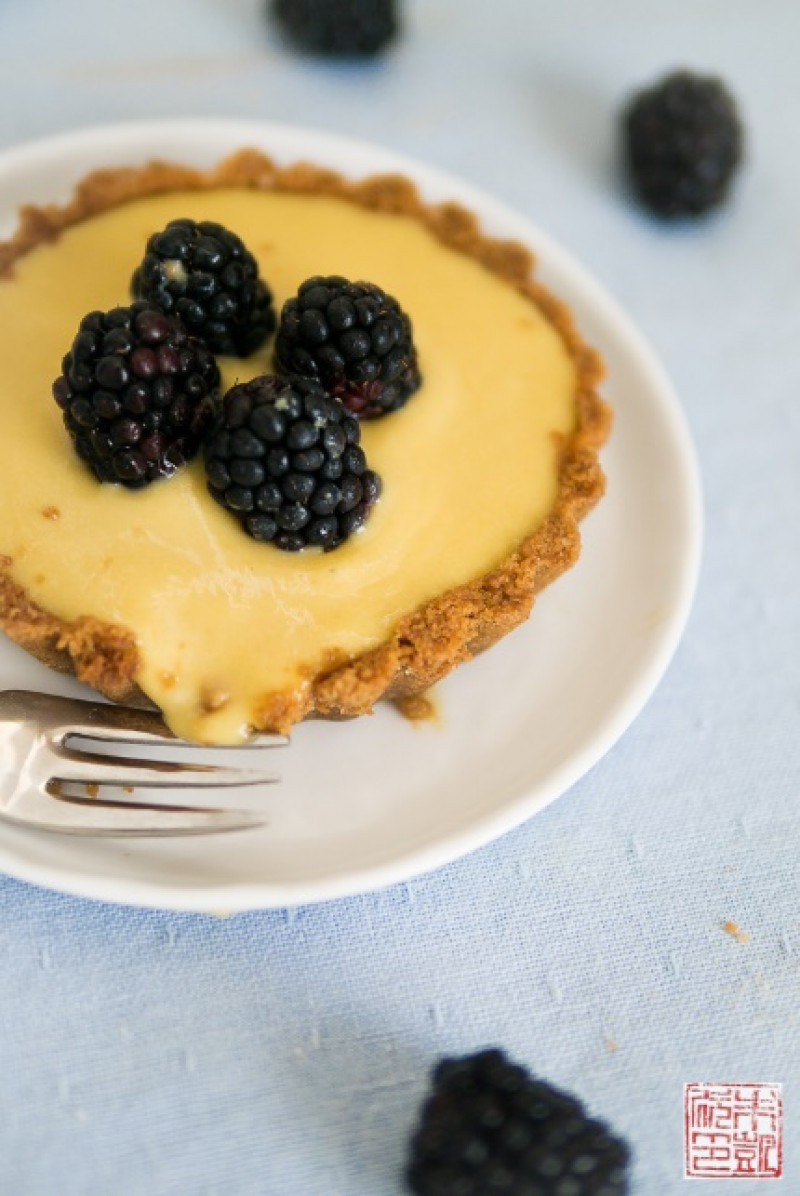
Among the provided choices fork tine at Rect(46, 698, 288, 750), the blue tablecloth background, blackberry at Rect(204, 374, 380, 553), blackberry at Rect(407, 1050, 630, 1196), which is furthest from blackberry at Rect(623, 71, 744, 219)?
blackberry at Rect(407, 1050, 630, 1196)

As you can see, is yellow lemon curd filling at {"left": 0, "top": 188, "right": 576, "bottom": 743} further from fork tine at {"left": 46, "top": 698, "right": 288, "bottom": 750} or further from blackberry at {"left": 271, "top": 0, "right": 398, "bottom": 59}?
blackberry at {"left": 271, "top": 0, "right": 398, "bottom": 59}

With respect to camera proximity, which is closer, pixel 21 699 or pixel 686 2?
pixel 21 699

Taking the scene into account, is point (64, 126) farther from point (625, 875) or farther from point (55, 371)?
point (625, 875)

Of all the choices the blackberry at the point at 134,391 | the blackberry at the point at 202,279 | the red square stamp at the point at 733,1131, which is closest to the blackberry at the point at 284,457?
the blackberry at the point at 134,391

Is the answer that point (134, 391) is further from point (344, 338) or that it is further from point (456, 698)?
point (456, 698)

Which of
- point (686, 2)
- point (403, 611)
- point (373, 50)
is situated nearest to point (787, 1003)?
point (403, 611)

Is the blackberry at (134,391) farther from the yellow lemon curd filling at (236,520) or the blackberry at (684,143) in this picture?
the blackberry at (684,143)

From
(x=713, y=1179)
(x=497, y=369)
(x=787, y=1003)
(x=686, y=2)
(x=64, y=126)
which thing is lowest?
(x=713, y=1179)
